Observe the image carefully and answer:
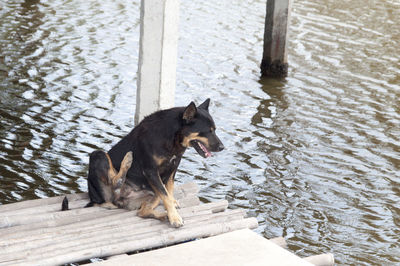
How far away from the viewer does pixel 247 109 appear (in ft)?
33.3

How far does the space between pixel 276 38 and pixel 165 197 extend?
692cm

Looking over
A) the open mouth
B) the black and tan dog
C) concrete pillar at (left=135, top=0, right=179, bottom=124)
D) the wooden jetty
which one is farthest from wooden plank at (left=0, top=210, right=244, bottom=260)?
concrete pillar at (left=135, top=0, right=179, bottom=124)

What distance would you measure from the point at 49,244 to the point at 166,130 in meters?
1.28

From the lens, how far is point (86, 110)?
31.1ft

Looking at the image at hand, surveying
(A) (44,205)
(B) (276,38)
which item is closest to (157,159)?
(A) (44,205)

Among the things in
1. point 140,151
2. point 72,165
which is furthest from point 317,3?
point 140,151

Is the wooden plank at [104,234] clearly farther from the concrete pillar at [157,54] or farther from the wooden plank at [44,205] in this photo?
the concrete pillar at [157,54]

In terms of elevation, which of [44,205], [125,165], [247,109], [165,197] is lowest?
[247,109]

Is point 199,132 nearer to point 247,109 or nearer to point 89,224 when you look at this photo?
point 89,224

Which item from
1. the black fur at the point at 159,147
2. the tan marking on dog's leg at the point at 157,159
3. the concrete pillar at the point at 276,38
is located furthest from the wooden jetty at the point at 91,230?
the concrete pillar at the point at 276,38

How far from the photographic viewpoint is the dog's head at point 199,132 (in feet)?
17.1

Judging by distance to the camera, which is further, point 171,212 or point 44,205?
point 44,205

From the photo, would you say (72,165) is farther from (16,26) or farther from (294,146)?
(16,26)

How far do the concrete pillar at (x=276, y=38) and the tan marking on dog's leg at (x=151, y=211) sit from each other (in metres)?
6.59
